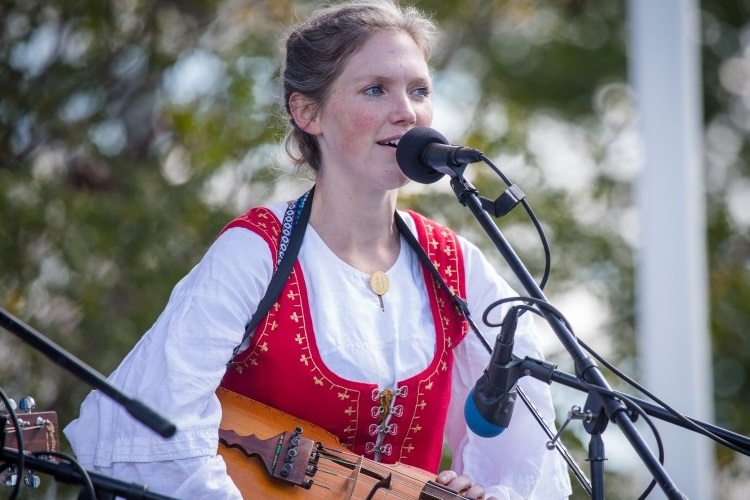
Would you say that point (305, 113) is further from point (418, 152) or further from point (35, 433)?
point (35, 433)

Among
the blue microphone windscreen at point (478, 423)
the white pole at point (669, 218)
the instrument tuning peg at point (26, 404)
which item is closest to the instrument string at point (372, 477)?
the blue microphone windscreen at point (478, 423)

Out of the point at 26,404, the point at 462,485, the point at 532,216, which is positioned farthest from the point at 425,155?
the point at 26,404

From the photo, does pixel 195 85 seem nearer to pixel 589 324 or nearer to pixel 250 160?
pixel 250 160

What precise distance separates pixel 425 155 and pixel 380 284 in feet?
1.70

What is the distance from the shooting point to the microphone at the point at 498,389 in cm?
223

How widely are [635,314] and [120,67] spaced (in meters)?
3.58

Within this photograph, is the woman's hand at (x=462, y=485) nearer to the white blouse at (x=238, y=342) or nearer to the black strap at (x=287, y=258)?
the white blouse at (x=238, y=342)

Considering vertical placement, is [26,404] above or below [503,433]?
below

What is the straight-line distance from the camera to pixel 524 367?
2.25 metres

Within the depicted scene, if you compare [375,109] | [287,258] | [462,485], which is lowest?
[462,485]

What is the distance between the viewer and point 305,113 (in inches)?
118

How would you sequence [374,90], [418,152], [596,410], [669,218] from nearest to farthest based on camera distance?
[596,410] → [418,152] → [374,90] → [669,218]

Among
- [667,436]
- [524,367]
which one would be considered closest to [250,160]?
[667,436]

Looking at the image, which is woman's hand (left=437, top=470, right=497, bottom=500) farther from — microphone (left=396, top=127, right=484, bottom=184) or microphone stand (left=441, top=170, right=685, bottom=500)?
microphone (left=396, top=127, right=484, bottom=184)
